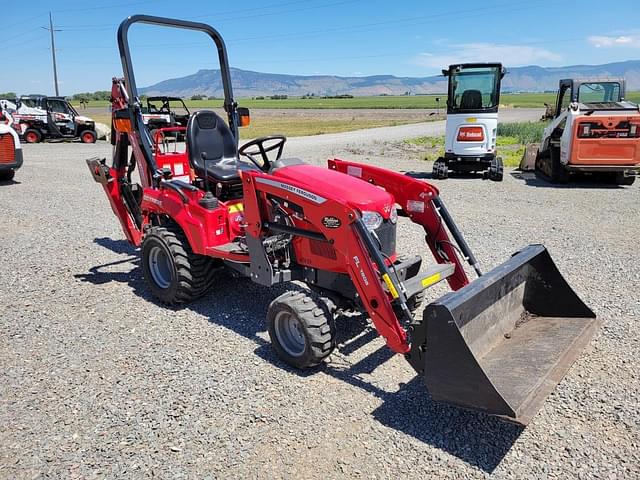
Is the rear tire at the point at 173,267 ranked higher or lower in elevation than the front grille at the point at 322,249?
lower

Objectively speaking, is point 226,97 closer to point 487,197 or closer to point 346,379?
point 346,379

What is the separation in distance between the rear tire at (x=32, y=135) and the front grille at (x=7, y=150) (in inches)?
482

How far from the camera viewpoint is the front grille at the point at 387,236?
406 centimetres

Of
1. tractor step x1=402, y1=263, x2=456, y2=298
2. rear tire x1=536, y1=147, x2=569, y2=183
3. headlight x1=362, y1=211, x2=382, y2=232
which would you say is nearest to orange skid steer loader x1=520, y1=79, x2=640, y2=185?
rear tire x1=536, y1=147, x2=569, y2=183

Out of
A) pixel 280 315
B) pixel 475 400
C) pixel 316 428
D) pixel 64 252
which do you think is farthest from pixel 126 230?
pixel 475 400

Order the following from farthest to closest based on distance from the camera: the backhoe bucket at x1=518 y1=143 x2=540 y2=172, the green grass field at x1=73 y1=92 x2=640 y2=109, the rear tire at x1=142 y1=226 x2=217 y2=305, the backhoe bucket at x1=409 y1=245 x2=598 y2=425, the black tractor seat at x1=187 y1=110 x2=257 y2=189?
the green grass field at x1=73 y1=92 x2=640 y2=109, the backhoe bucket at x1=518 y1=143 x2=540 y2=172, the black tractor seat at x1=187 y1=110 x2=257 y2=189, the rear tire at x1=142 y1=226 x2=217 y2=305, the backhoe bucket at x1=409 y1=245 x2=598 y2=425

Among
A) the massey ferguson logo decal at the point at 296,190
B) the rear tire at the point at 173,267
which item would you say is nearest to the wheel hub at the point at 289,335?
the massey ferguson logo decal at the point at 296,190

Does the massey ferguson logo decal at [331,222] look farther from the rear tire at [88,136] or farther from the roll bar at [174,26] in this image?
the rear tire at [88,136]

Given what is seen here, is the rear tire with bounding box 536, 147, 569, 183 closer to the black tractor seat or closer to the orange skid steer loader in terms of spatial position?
the orange skid steer loader

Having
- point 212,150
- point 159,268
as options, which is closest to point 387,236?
point 212,150

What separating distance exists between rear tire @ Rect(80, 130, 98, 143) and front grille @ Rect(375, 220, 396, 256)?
23.4m

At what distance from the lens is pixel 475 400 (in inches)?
117

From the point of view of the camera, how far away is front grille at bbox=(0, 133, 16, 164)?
40.9 ft

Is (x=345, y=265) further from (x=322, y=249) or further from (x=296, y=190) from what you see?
(x=296, y=190)
